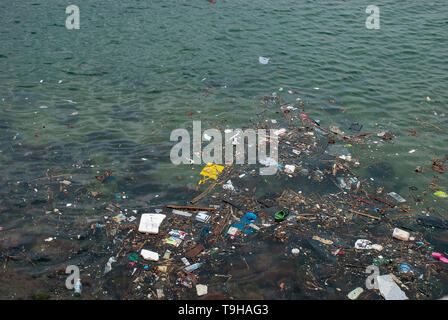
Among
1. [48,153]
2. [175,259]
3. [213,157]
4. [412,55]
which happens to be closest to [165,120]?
[213,157]

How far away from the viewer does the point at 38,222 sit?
4.59m

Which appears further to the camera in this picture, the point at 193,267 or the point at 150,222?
the point at 150,222

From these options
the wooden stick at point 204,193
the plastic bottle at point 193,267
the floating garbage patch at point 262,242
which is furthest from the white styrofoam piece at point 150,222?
the plastic bottle at point 193,267

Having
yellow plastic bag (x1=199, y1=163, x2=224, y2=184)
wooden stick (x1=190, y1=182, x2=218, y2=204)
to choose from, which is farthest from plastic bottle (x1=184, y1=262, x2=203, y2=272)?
yellow plastic bag (x1=199, y1=163, x2=224, y2=184)

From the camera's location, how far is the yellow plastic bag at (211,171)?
18.2 feet

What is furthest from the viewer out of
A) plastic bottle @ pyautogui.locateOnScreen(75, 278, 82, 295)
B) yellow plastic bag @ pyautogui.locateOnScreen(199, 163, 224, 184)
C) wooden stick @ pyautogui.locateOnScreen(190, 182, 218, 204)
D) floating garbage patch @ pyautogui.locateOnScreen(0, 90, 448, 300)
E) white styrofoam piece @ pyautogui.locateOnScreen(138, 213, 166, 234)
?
yellow plastic bag @ pyautogui.locateOnScreen(199, 163, 224, 184)

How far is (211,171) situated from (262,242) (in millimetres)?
1656

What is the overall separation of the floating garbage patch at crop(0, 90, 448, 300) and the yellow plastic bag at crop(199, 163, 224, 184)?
0.02 metres

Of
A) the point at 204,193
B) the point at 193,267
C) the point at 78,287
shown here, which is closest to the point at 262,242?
the point at 193,267

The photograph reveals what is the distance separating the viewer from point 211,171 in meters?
5.66

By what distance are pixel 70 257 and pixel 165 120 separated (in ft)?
11.2

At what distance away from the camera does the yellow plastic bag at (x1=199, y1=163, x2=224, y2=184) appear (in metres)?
5.55

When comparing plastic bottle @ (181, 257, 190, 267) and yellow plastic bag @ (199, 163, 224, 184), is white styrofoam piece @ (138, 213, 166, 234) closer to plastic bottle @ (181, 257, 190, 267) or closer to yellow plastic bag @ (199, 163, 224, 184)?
plastic bottle @ (181, 257, 190, 267)

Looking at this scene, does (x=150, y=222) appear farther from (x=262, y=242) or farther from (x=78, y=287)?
(x=262, y=242)
